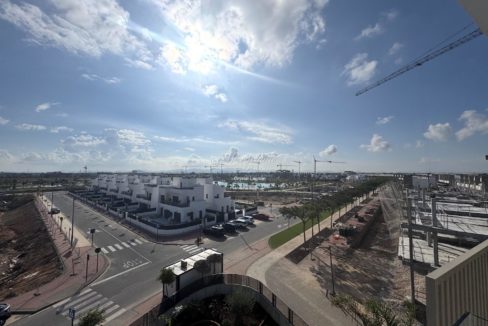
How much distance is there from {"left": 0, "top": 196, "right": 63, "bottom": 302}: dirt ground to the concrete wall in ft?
113

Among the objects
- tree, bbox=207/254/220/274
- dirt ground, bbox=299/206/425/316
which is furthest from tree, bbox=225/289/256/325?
dirt ground, bbox=299/206/425/316

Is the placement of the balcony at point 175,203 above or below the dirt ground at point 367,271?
above

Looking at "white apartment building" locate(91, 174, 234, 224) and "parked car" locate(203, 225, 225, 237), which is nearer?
"parked car" locate(203, 225, 225, 237)

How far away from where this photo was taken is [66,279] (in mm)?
25266

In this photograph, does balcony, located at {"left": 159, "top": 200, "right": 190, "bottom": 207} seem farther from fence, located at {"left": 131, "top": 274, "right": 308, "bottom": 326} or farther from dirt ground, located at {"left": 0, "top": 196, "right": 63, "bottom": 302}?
fence, located at {"left": 131, "top": 274, "right": 308, "bottom": 326}

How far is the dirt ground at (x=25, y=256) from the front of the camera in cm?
2736

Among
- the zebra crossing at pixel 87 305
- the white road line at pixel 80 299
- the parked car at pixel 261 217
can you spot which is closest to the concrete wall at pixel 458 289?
the zebra crossing at pixel 87 305

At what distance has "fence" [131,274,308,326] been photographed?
16.7 meters

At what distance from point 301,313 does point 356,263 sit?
542 inches

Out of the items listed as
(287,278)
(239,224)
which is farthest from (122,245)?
(287,278)

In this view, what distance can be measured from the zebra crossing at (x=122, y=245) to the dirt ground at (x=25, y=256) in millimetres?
5253

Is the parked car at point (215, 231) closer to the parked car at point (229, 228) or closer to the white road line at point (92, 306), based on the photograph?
the parked car at point (229, 228)

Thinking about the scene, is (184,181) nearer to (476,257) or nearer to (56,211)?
(56,211)

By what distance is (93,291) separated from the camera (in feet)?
74.3
